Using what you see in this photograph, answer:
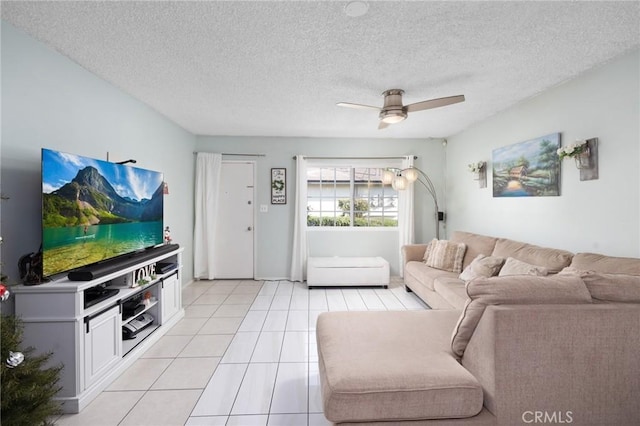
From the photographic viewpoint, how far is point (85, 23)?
1889 mm

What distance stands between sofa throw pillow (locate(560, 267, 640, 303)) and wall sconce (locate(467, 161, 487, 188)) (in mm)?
2733

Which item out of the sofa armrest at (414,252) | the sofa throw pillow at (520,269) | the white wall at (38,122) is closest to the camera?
the white wall at (38,122)

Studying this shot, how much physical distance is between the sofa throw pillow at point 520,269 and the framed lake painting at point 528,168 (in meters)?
0.79

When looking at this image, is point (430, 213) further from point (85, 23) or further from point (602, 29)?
point (85, 23)

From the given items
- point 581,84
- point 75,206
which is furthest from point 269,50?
point 581,84

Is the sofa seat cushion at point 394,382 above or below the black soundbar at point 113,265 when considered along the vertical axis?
below

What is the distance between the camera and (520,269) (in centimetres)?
260

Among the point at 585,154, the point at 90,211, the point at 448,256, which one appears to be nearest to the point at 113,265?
the point at 90,211

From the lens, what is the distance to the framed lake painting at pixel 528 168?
2.87m

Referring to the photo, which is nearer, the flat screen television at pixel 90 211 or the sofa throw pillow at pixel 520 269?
the flat screen television at pixel 90 211

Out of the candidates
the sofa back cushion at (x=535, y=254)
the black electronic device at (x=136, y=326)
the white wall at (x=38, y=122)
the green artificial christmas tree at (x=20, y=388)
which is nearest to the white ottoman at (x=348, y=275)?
the sofa back cushion at (x=535, y=254)

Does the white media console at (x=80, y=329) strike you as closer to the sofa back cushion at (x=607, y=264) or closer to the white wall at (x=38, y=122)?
the white wall at (x=38, y=122)

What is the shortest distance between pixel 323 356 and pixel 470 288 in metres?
0.87

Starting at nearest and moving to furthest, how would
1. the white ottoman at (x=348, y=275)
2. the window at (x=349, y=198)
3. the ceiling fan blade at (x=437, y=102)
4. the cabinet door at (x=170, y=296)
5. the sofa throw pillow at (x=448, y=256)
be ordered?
the ceiling fan blade at (x=437, y=102), the cabinet door at (x=170, y=296), the sofa throw pillow at (x=448, y=256), the white ottoman at (x=348, y=275), the window at (x=349, y=198)
